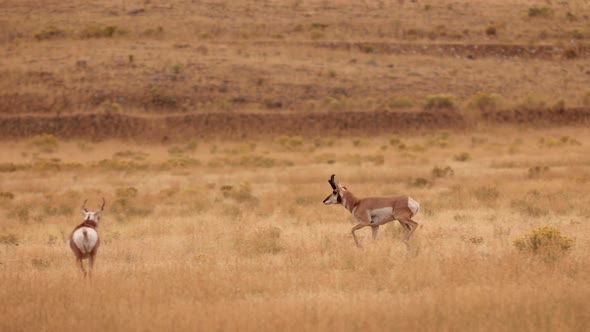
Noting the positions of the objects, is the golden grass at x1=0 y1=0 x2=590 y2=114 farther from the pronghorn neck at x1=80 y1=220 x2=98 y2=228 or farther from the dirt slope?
the pronghorn neck at x1=80 y1=220 x2=98 y2=228

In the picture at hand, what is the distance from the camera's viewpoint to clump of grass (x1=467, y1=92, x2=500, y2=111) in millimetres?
56219

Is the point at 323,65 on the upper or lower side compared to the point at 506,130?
upper

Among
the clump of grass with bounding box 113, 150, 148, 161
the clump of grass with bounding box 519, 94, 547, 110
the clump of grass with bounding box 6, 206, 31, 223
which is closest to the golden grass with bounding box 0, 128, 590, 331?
the clump of grass with bounding box 6, 206, 31, 223

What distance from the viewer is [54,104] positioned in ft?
194

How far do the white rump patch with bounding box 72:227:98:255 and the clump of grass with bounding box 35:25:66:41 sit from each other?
6416 centimetres

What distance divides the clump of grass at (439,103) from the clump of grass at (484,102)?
131cm

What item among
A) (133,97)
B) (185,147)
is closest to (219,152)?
(185,147)

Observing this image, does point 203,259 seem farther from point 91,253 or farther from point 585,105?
point 585,105

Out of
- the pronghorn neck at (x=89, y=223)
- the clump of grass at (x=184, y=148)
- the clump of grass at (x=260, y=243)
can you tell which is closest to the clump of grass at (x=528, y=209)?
the clump of grass at (x=260, y=243)

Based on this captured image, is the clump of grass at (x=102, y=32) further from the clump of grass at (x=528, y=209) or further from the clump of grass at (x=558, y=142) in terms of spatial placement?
the clump of grass at (x=528, y=209)

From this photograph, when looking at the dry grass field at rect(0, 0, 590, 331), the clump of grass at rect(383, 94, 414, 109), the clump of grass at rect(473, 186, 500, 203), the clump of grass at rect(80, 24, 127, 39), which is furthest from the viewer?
the clump of grass at rect(80, 24, 127, 39)

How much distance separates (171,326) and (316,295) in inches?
89.2

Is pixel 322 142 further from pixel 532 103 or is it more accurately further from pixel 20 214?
pixel 20 214

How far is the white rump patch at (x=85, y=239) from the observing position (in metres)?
12.3
